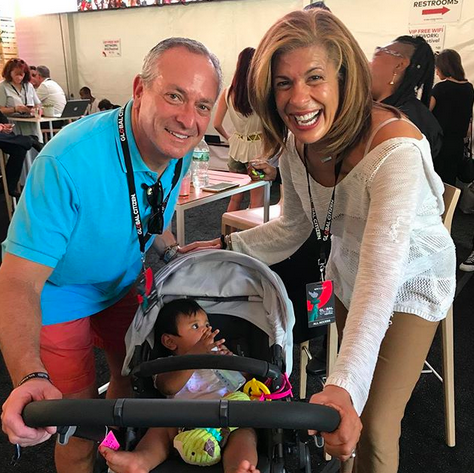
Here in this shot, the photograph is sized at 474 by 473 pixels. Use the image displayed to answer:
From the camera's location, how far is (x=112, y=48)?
7867 millimetres

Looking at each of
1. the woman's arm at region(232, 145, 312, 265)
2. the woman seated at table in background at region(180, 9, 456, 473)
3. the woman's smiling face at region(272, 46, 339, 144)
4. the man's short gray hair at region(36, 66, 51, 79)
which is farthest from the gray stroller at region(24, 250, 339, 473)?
the man's short gray hair at region(36, 66, 51, 79)

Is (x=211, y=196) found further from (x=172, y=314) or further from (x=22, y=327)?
(x=22, y=327)

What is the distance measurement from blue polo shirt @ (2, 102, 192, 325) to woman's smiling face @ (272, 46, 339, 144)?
0.42m

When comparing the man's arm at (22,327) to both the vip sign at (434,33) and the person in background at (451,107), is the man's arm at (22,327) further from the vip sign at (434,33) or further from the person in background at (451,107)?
the vip sign at (434,33)


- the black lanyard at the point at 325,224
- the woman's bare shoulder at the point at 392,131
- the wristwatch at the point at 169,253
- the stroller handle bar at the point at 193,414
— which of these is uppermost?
the woman's bare shoulder at the point at 392,131

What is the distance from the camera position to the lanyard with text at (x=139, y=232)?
49.1 inches

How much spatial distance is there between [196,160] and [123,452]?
6.92 feet

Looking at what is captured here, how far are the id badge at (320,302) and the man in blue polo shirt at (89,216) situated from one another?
0.51 metres

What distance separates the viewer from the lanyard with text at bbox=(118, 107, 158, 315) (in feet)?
4.09

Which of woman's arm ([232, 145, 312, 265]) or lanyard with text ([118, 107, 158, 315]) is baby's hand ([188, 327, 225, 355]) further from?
woman's arm ([232, 145, 312, 265])

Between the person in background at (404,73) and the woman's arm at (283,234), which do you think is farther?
the person in background at (404,73)

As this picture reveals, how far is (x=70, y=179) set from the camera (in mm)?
1139

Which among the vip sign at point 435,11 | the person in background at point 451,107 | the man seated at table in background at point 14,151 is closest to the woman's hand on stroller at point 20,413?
the man seated at table in background at point 14,151

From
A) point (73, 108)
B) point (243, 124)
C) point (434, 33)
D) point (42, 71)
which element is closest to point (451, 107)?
point (434, 33)
